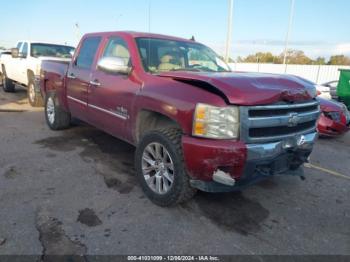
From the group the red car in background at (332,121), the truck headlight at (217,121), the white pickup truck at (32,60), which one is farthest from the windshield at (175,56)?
the white pickup truck at (32,60)

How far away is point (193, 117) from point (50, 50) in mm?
8106

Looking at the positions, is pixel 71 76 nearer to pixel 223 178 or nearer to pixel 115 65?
pixel 115 65

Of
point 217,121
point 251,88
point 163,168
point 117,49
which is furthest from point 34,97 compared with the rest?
point 251,88

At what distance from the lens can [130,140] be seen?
13.4ft

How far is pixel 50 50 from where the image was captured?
31.4 ft

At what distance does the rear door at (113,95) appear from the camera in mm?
3898

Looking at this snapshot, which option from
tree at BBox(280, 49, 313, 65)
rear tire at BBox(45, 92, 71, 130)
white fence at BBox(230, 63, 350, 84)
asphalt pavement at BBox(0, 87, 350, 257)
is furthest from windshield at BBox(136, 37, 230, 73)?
tree at BBox(280, 49, 313, 65)

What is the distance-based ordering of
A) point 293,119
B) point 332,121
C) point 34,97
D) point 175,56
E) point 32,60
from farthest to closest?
point 34,97
point 32,60
point 332,121
point 175,56
point 293,119

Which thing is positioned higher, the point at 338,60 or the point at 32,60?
the point at 32,60

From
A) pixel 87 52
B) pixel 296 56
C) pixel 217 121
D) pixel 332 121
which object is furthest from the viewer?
pixel 296 56

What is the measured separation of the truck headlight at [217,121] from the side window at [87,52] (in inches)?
102

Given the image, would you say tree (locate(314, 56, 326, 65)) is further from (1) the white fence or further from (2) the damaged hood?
(2) the damaged hood

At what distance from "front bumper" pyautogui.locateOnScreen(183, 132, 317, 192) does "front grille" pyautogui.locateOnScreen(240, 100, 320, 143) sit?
77mm

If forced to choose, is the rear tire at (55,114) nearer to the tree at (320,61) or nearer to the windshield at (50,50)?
the windshield at (50,50)
